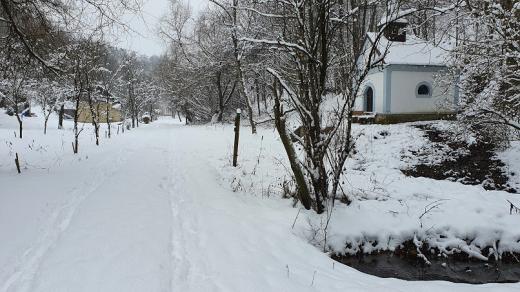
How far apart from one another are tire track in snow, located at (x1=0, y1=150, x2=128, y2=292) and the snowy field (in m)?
0.02

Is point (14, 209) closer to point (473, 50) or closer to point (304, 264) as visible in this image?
point (304, 264)

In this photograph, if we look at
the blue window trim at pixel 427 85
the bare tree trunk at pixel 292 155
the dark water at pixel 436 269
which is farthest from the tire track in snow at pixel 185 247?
the blue window trim at pixel 427 85

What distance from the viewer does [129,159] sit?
41.0 feet

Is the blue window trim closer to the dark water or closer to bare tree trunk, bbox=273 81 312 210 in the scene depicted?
the dark water

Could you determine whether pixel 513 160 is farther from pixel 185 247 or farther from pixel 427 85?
pixel 185 247

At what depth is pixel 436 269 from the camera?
5.93 meters

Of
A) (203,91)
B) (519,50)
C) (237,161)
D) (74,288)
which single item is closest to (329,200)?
(74,288)

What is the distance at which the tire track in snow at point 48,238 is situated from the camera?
3.89 m

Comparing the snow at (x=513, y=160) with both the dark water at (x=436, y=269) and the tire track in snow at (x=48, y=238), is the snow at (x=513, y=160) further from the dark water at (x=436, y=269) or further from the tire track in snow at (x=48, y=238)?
the tire track in snow at (x=48, y=238)

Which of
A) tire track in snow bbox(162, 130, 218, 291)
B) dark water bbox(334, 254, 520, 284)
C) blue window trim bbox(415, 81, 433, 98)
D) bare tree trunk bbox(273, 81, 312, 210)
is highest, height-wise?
blue window trim bbox(415, 81, 433, 98)

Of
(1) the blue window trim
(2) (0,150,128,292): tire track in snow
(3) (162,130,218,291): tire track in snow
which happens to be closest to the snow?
(1) the blue window trim

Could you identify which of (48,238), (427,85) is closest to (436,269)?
(48,238)

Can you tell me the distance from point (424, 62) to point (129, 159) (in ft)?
50.0

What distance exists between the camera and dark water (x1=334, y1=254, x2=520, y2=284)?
18.6 feet
